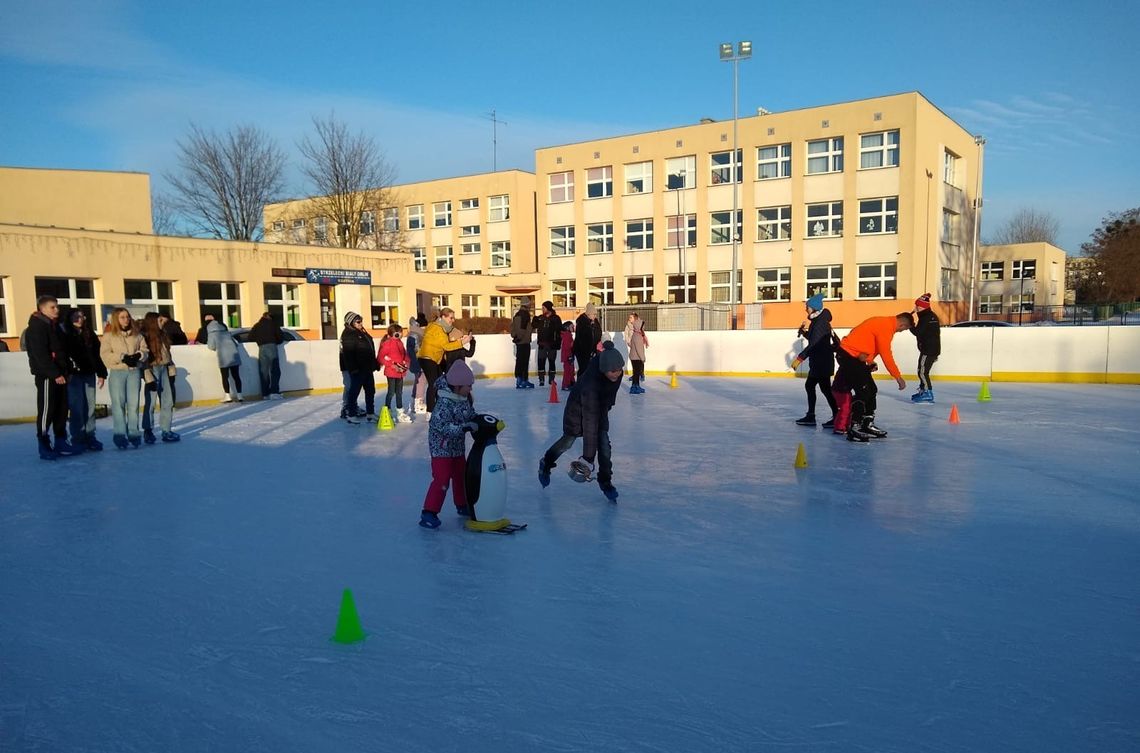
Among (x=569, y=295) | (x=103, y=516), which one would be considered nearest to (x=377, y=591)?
(x=103, y=516)

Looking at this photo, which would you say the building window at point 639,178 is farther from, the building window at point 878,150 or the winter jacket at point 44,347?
the winter jacket at point 44,347

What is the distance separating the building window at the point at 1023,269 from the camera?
163 feet

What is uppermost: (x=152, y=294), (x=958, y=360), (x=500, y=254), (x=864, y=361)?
(x=500, y=254)

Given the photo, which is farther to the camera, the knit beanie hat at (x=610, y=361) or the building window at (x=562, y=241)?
the building window at (x=562, y=241)

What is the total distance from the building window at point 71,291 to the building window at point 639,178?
24.8 meters

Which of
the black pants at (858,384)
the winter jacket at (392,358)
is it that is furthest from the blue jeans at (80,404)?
the black pants at (858,384)

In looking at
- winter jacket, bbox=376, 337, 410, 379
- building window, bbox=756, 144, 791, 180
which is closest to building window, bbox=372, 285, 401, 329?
building window, bbox=756, 144, 791, 180

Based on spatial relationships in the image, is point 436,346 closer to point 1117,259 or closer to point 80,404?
point 80,404

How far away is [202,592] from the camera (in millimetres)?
3959

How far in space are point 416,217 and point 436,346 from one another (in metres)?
40.7

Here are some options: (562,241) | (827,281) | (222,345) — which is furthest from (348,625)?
(562,241)

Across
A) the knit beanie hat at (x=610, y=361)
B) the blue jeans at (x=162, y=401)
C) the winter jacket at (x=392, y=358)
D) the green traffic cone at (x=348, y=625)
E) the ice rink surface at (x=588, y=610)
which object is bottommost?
the ice rink surface at (x=588, y=610)

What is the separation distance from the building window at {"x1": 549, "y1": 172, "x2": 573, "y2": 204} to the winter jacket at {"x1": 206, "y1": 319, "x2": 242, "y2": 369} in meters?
28.5

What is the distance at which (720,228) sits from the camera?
35.2 m
